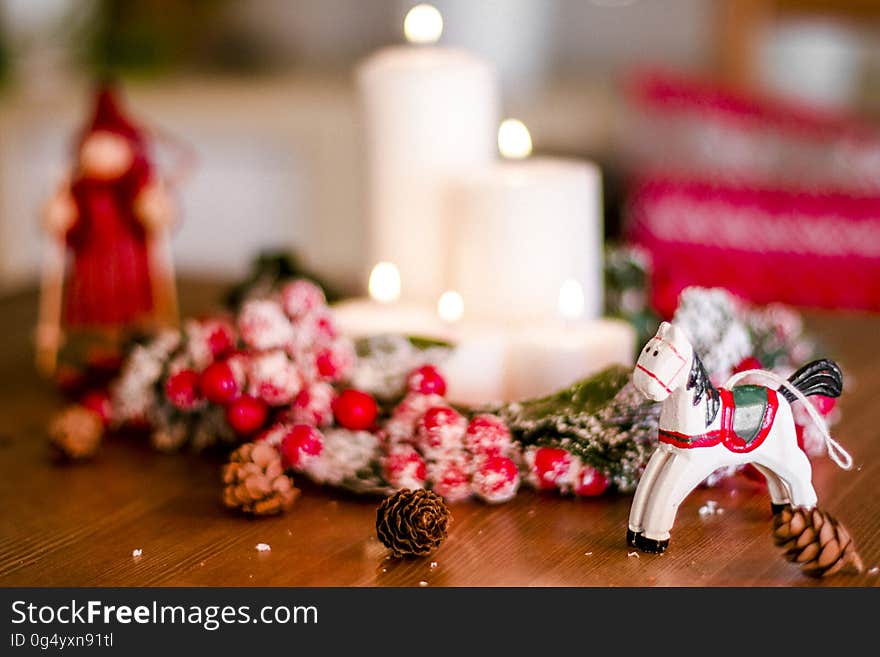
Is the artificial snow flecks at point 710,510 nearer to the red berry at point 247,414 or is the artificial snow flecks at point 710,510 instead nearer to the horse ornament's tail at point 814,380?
the horse ornament's tail at point 814,380

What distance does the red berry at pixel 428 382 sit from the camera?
2.42 feet

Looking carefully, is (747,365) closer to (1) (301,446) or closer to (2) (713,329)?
(2) (713,329)

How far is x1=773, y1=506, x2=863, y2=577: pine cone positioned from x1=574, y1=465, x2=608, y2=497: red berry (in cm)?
14

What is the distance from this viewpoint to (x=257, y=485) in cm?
68

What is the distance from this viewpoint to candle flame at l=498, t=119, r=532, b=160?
87cm

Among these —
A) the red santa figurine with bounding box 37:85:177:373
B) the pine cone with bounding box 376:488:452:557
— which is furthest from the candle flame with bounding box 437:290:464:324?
the red santa figurine with bounding box 37:85:177:373

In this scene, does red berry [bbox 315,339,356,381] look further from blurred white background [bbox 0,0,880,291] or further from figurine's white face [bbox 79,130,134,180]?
blurred white background [bbox 0,0,880,291]

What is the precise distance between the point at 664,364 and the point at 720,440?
0.06m

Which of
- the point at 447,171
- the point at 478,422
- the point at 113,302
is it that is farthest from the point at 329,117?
the point at 478,422

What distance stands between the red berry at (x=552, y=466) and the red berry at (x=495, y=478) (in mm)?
20

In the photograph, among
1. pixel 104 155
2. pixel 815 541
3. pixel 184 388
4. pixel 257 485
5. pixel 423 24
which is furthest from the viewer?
pixel 104 155

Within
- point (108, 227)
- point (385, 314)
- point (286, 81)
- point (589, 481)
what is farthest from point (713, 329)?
point (286, 81)
